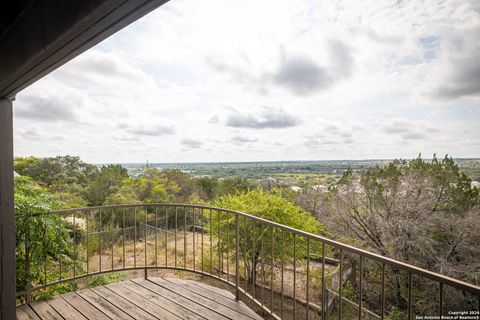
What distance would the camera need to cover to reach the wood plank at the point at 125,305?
251cm

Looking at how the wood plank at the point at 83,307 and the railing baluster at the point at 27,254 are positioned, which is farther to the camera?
the railing baluster at the point at 27,254

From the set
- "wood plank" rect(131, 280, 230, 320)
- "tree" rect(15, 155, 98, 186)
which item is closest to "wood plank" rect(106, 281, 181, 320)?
"wood plank" rect(131, 280, 230, 320)

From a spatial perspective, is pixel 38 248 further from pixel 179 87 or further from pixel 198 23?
pixel 179 87

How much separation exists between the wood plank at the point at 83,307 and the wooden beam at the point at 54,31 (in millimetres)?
2244

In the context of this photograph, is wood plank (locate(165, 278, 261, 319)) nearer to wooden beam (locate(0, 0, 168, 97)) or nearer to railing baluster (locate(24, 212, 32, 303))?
railing baluster (locate(24, 212, 32, 303))

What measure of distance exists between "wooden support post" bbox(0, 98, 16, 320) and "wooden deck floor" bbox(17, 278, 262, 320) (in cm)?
49

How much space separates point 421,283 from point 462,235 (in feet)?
5.08

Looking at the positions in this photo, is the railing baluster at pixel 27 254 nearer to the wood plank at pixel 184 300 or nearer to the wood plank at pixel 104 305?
the wood plank at pixel 104 305

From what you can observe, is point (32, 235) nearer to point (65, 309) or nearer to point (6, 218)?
point (6, 218)

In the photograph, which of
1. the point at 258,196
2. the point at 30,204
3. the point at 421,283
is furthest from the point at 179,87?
the point at 421,283

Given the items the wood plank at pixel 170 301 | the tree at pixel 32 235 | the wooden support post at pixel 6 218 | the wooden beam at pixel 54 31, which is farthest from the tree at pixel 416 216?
the wooden beam at pixel 54 31

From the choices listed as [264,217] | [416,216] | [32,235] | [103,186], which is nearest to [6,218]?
[32,235]

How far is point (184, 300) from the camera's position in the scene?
2.80m

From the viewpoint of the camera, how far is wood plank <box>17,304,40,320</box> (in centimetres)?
245
